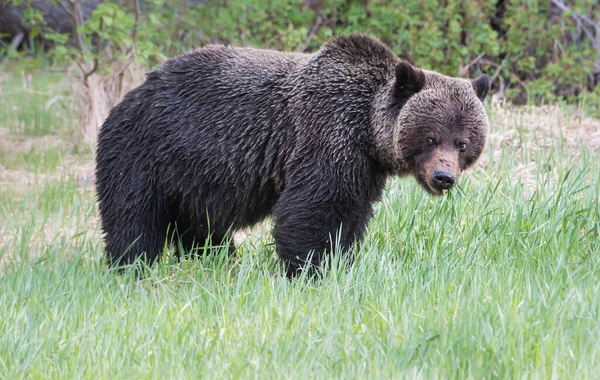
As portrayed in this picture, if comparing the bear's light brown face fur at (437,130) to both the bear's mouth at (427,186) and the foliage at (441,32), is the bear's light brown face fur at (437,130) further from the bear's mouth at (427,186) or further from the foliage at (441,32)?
the foliage at (441,32)

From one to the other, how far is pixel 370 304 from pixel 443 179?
40.7 inches

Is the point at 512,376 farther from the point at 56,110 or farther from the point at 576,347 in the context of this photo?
the point at 56,110

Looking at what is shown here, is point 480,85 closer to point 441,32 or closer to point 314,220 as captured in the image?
point 314,220

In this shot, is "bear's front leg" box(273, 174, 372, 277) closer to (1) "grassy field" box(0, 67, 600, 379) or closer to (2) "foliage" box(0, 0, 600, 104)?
(1) "grassy field" box(0, 67, 600, 379)

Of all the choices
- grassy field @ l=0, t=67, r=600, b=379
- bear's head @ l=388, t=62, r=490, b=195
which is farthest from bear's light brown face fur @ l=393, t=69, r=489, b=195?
grassy field @ l=0, t=67, r=600, b=379

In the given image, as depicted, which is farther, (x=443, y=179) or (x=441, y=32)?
(x=441, y=32)

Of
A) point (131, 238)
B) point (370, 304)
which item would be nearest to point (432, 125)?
point (370, 304)

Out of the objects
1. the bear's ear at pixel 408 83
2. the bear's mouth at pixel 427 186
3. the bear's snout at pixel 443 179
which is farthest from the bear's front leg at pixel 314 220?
the bear's ear at pixel 408 83

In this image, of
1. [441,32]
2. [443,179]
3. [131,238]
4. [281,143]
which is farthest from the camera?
[441,32]

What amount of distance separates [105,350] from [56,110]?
24.3 ft

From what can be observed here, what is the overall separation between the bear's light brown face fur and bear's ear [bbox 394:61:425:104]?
0.08 feet

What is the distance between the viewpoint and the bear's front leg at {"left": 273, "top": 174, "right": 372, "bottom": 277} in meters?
5.14

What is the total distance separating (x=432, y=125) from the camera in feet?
16.9

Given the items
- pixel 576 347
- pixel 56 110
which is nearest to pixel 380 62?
pixel 576 347
